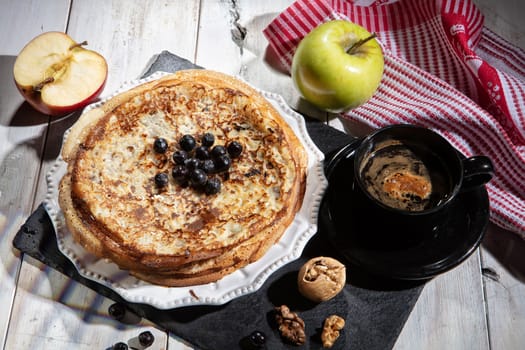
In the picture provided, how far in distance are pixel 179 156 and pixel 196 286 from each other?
1.46ft

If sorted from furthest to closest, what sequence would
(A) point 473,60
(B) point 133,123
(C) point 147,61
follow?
(C) point 147,61
(A) point 473,60
(B) point 133,123

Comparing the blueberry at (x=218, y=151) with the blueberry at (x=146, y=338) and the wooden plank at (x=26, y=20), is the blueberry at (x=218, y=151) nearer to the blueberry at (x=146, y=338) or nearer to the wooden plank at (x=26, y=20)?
the blueberry at (x=146, y=338)

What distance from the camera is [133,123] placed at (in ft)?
7.90

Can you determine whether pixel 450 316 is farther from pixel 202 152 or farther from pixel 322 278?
pixel 202 152

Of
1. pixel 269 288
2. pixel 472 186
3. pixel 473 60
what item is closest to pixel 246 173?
pixel 269 288

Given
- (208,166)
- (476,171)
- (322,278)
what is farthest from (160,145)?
(476,171)

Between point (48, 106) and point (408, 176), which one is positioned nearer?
point (408, 176)

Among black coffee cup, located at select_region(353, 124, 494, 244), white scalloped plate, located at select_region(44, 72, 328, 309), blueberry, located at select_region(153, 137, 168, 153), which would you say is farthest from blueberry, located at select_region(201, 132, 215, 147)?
black coffee cup, located at select_region(353, 124, 494, 244)

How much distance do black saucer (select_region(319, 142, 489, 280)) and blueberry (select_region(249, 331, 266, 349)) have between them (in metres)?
0.40

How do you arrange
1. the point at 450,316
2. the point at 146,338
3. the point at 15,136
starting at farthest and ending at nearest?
1. the point at 15,136
2. the point at 450,316
3. the point at 146,338

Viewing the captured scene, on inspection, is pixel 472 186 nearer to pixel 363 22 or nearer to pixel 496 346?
pixel 496 346

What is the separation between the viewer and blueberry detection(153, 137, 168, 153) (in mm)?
2326

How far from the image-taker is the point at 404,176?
2.33 meters

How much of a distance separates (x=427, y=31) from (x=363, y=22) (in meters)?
0.29
